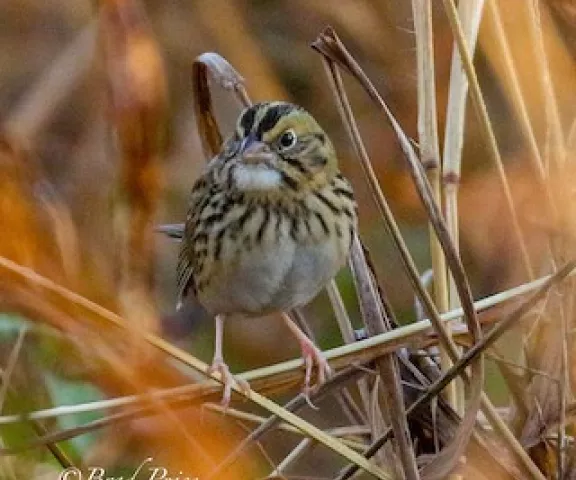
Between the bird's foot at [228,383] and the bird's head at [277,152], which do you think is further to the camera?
the bird's head at [277,152]

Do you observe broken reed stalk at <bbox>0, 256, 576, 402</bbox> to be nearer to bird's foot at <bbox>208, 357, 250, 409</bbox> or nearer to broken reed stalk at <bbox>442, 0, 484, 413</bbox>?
bird's foot at <bbox>208, 357, 250, 409</bbox>

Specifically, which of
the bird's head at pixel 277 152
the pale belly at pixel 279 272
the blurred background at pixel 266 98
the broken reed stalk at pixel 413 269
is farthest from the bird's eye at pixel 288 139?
the blurred background at pixel 266 98

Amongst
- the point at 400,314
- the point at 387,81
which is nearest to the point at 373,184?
the point at 387,81

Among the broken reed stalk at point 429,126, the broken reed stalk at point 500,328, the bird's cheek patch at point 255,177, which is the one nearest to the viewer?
the broken reed stalk at point 500,328

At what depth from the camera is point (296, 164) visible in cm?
179

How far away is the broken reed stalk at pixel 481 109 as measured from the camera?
5.15ft

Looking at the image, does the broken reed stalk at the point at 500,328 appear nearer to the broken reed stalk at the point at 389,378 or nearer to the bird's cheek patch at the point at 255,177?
the broken reed stalk at the point at 389,378

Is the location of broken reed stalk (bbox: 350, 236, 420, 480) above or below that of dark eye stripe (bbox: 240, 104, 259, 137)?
below

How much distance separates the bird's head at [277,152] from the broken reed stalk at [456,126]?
214mm

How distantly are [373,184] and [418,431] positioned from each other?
0.34 meters

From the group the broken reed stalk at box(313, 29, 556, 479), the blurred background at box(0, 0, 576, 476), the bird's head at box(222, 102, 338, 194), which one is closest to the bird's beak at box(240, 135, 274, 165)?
the bird's head at box(222, 102, 338, 194)

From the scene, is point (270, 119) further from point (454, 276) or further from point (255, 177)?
point (454, 276)

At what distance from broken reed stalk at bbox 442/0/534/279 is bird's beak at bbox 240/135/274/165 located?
0.29 metres

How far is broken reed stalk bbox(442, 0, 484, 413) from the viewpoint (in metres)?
1.67
